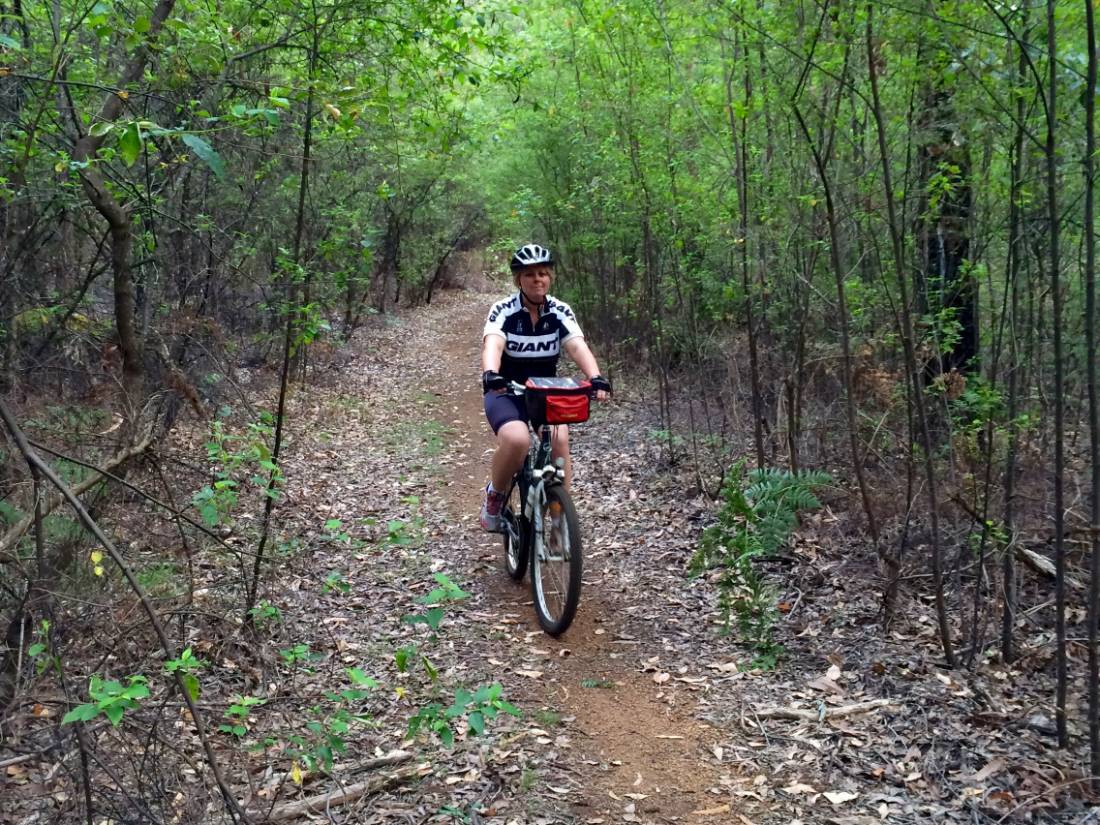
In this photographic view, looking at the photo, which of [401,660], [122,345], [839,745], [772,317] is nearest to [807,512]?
[772,317]

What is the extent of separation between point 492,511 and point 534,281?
5.61 feet

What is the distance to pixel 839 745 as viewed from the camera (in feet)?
12.4

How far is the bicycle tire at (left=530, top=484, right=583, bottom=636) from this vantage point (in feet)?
15.9

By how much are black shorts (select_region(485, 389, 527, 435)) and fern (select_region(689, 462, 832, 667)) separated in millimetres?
1484

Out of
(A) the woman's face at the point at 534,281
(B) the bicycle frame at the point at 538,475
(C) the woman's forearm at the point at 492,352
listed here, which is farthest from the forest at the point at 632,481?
(C) the woman's forearm at the point at 492,352

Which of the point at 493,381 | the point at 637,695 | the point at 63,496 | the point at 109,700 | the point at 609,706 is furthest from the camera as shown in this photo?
the point at 493,381

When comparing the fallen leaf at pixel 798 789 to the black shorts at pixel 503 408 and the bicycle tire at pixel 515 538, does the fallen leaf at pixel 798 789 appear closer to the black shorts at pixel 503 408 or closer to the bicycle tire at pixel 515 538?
the bicycle tire at pixel 515 538

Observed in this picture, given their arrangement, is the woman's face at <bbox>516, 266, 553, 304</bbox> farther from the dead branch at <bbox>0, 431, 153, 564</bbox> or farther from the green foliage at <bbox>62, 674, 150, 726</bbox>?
the green foliage at <bbox>62, 674, 150, 726</bbox>

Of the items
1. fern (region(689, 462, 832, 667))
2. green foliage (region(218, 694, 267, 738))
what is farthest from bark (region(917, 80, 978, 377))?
green foliage (region(218, 694, 267, 738))

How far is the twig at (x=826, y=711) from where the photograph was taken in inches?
158

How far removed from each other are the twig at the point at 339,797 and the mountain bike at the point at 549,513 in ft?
5.19

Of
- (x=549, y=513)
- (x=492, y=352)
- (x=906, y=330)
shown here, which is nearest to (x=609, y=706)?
(x=549, y=513)

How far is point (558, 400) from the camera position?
16.1 feet

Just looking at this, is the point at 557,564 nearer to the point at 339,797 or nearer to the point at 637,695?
the point at 637,695
